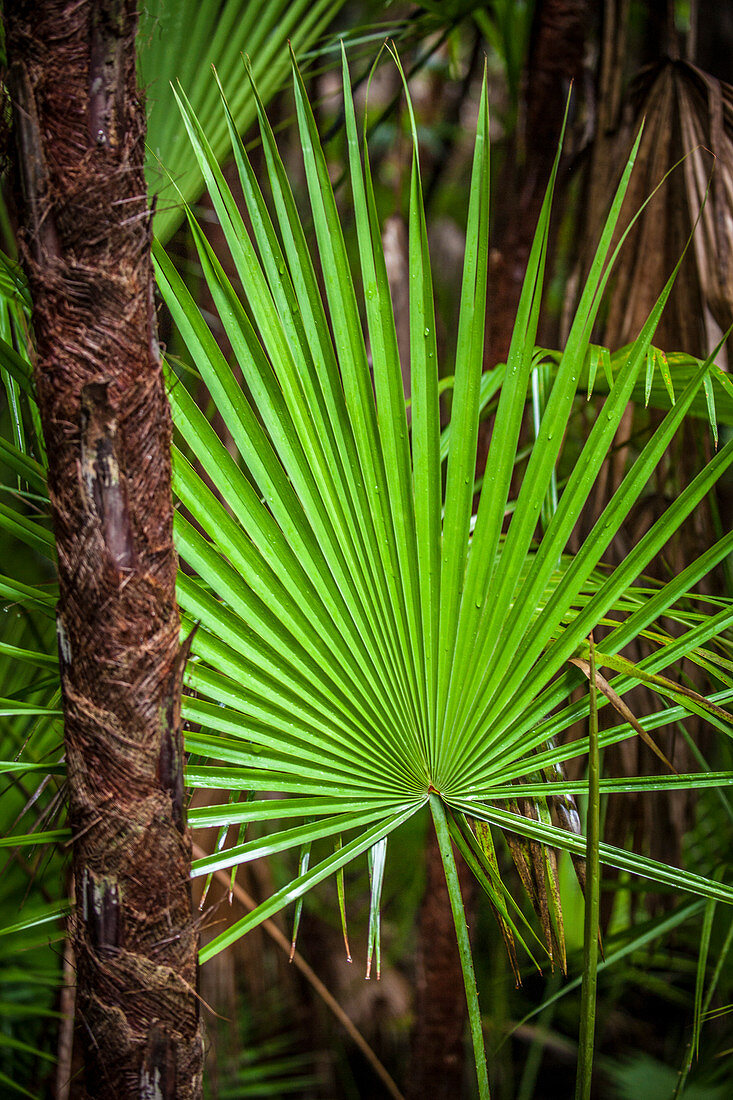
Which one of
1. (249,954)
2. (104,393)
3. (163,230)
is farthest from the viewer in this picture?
(249,954)

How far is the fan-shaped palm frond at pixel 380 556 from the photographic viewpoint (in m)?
0.56

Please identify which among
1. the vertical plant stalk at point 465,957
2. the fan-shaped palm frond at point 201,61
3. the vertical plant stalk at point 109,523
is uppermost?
the fan-shaped palm frond at point 201,61

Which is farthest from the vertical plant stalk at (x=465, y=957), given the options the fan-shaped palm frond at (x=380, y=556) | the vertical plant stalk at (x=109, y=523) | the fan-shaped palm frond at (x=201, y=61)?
the fan-shaped palm frond at (x=201, y=61)

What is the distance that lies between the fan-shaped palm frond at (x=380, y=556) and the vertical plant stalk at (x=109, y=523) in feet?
0.35

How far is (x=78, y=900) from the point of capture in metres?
0.44

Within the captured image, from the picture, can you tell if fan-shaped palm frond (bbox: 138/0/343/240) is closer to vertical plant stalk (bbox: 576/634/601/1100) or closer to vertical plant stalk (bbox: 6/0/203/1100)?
vertical plant stalk (bbox: 6/0/203/1100)

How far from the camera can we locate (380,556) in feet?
1.92

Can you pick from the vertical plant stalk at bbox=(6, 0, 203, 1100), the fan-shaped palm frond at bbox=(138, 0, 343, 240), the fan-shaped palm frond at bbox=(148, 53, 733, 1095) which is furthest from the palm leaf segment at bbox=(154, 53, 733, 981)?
the fan-shaped palm frond at bbox=(138, 0, 343, 240)

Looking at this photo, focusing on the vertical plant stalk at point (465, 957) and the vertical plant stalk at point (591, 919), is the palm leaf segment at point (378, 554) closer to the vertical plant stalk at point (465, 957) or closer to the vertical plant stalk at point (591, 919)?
the vertical plant stalk at point (465, 957)

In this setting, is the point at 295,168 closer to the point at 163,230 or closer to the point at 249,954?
the point at 163,230

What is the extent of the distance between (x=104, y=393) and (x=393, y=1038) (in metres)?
1.87

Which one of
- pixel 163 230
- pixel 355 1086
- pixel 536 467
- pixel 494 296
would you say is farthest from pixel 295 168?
pixel 355 1086

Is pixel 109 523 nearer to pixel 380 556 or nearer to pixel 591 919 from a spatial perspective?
pixel 380 556

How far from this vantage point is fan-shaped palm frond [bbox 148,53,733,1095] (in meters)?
0.56
